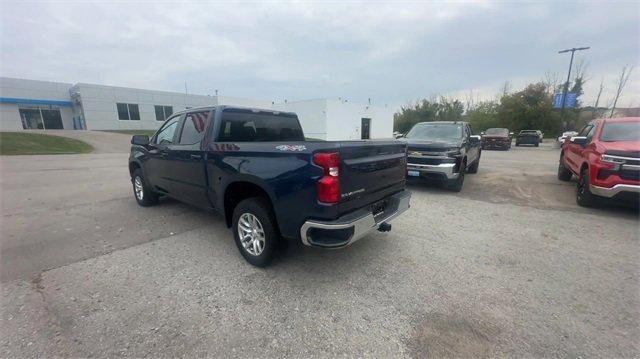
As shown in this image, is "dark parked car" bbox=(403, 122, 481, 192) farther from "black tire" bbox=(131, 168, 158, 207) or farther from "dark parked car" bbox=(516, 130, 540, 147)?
"dark parked car" bbox=(516, 130, 540, 147)

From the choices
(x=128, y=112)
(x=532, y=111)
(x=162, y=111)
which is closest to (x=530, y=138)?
(x=532, y=111)

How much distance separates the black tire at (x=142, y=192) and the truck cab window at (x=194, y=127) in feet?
6.34

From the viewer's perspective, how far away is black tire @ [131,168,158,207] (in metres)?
5.65

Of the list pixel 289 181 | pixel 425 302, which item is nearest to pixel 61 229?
pixel 289 181

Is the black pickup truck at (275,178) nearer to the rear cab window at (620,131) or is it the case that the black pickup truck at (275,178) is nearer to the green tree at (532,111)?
the rear cab window at (620,131)

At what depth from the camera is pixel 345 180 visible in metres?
2.76

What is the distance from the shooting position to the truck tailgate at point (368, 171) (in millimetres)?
2771

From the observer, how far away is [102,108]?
2953 centimetres

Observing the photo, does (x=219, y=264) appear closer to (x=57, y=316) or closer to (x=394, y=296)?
(x=57, y=316)

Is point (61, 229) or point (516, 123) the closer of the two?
point (61, 229)

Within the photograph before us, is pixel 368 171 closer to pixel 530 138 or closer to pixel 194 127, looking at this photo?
pixel 194 127

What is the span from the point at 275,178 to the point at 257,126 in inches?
67.5

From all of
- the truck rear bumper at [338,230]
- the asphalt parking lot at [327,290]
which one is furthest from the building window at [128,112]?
the truck rear bumper at [338,230]

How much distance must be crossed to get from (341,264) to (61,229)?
4665mm
